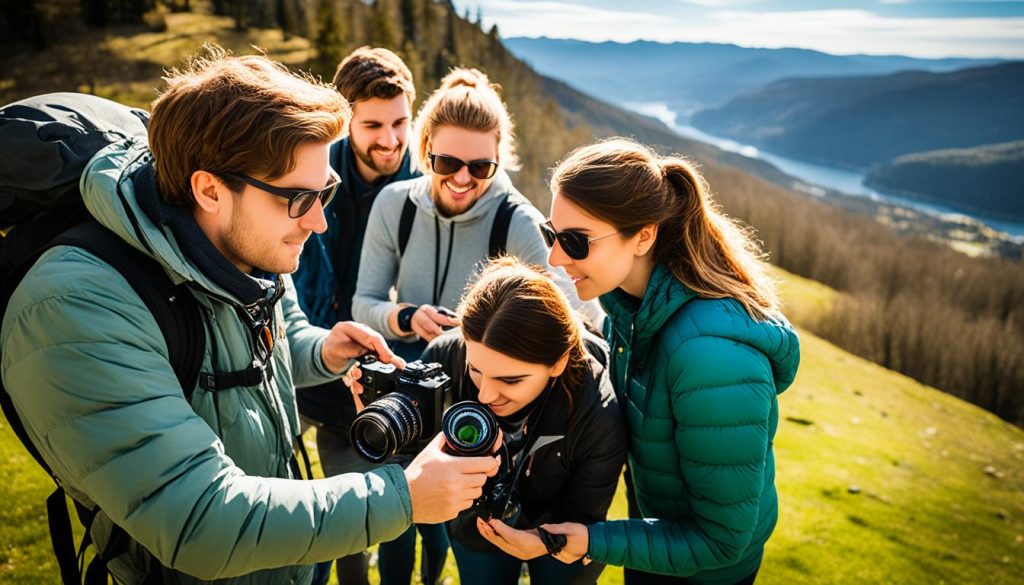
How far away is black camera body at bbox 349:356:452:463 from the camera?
2391 mm

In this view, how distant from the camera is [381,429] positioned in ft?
7.72

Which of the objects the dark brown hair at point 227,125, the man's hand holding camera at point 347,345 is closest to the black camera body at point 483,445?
the man's hand holding camera at point 347,345

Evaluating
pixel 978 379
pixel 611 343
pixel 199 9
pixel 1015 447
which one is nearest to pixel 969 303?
pixel 978 379

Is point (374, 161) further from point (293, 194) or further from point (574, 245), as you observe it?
point (293, 194)

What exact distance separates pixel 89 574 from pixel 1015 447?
1056 inches

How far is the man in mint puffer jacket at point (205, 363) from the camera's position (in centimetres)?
163

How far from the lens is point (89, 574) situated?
6.96ft

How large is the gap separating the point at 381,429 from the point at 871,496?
1316cm

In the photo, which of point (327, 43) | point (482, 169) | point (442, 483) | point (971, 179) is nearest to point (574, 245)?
point (482, 169)

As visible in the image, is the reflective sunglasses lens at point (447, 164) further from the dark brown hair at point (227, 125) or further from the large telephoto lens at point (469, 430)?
the large telephoto lens at point (469, 430)

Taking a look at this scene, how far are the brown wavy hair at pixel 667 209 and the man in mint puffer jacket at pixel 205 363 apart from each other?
4.01 ft

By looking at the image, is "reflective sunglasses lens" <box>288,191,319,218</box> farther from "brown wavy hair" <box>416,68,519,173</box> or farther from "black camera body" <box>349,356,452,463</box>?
"brown wavy hair" <box>416,68,519,173</box>

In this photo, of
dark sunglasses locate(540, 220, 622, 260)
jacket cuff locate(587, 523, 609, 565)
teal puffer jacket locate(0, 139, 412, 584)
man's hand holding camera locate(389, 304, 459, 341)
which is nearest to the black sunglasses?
teal puffer jacket locate(0, 139, 412, 584)

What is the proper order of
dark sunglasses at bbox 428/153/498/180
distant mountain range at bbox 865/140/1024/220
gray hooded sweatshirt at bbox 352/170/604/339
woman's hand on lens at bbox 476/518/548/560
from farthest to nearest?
distant mountain range at bbox 865/140/1024/220 < gray hooded sweatshirt at bbox 352/170/604/339 < dark sunglasses at bbox 428/153/498/180 < woman's hand on lens at bbox 476/518/548/560
